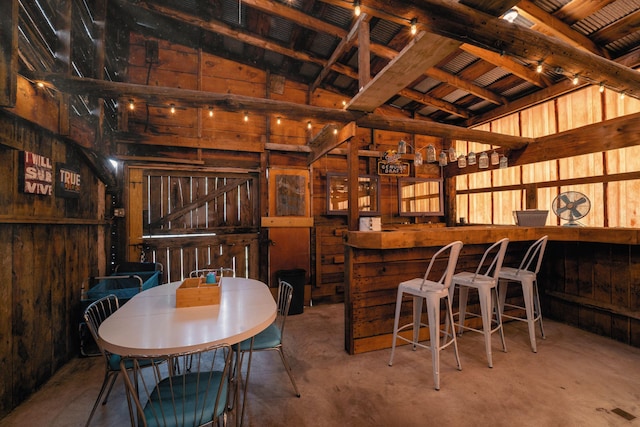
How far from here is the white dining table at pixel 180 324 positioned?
4.39 ft

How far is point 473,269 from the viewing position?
3.44 m

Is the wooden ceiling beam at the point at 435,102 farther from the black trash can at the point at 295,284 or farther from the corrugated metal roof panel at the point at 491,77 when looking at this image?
the black trash can at the point at 295,284

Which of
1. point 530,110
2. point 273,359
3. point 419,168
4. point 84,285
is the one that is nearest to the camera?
point 273,359

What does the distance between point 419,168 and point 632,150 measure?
2843mm

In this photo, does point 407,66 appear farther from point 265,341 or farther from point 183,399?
point 183,399

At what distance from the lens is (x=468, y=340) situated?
10.1ft

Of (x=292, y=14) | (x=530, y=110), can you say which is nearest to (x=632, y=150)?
(x=530, y=110)

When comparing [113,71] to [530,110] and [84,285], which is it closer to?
[84,285]

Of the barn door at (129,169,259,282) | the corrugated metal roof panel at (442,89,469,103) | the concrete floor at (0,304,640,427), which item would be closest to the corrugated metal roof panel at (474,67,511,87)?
the corrugated metal roof panel at (442,89,469,103)

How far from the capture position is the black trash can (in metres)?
4.15

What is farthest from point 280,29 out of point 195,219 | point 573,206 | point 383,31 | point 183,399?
point 573,206

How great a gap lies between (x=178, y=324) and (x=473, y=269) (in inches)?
128

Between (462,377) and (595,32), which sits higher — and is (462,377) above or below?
below

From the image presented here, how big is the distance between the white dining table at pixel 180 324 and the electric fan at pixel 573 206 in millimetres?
3853
